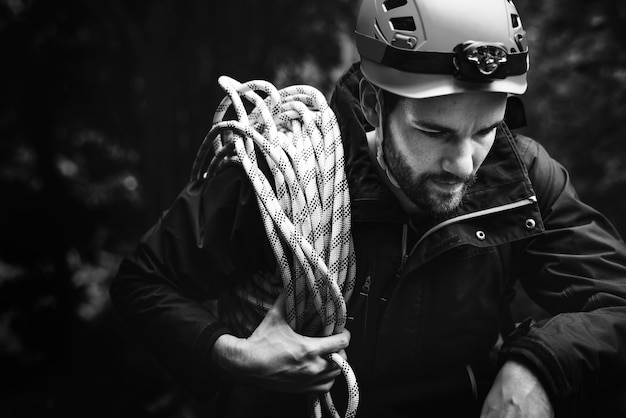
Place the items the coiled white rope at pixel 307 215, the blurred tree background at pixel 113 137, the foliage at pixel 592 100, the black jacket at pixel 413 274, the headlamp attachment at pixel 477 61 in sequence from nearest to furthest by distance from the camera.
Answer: the headlamp attachment at pixel 477 61 < the coiled white rope at pixel 307 215 < the black jacket at pixel 413 274 < the blurred tree background at pixel 113 137 < the foliage at pixel 592 100

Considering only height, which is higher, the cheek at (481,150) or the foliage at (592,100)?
the cheek at (481,150)

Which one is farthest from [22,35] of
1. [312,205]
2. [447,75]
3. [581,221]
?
[581,221]

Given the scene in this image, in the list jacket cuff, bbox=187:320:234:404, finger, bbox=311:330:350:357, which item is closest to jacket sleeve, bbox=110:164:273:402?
jacket cuff, bbox=187:320:234:404

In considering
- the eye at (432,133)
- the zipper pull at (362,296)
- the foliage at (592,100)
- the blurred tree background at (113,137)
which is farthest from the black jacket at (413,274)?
the foliage at (592,100)

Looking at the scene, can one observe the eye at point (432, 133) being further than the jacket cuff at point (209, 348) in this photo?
No

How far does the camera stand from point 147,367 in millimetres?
3623

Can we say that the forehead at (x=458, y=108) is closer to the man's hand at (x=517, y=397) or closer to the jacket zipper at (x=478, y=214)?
the jacket zipper at (x=478, y=214)

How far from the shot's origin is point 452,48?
1.68 meters

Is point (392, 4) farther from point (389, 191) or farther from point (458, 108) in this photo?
point (389, 191)

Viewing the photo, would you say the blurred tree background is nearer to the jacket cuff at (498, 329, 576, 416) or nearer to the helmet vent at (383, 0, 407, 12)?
the helmet vent at (383, 0, 407, 12)

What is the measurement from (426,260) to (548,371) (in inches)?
15.5

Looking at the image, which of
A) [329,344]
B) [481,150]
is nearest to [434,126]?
[481,150]

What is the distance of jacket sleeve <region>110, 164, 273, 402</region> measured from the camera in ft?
6.18

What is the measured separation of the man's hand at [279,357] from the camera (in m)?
1.77
